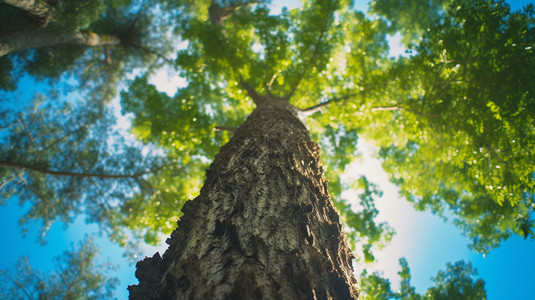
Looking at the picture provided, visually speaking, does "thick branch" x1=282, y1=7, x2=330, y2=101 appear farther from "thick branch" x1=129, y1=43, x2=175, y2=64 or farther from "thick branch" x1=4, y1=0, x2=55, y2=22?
"thick branch" x1=129, y1=43, x2=175, y2=64

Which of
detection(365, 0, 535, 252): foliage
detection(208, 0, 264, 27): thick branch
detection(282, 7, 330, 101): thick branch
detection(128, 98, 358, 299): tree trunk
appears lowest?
detection(128, 98, 358, 299): tree trunk

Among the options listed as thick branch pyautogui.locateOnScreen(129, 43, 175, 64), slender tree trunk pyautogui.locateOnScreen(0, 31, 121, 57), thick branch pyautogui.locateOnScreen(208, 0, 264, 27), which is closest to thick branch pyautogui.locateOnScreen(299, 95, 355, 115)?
slender tree trunk pyautogui.locateOnScreen(0, 31, 121, 57)

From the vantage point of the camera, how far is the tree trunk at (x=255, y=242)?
1214 mm

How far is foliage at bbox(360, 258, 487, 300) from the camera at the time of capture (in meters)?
6.70

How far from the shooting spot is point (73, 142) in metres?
7.14

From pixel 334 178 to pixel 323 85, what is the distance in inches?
133

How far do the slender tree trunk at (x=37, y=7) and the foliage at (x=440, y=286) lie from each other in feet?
34.4

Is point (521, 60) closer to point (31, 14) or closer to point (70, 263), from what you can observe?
point (31, 14)

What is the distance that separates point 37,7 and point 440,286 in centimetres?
1325

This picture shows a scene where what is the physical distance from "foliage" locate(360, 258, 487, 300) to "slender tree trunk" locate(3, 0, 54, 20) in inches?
413

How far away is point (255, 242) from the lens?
1434 mm

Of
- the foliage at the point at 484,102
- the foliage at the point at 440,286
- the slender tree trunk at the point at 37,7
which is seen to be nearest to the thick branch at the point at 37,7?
the slender tree trunk at the point at 37,7

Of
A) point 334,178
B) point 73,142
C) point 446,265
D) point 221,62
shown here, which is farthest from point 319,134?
point 73,142

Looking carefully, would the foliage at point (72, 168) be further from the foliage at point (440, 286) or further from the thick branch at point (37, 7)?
the foliage at point (440, 286)
